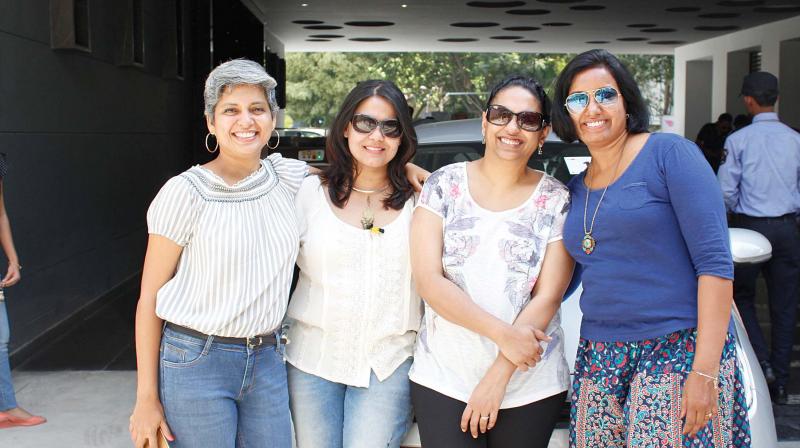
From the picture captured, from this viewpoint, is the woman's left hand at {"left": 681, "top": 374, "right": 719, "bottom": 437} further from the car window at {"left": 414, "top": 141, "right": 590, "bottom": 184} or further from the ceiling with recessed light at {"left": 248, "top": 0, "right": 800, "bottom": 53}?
the ceiling with recessed light at {"left": 248, "top": 0, "right": 800, "bottom": 53}

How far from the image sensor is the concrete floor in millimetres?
4727

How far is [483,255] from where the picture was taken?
252 cm

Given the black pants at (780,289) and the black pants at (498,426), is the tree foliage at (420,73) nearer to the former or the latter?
the black pants at (780,289)

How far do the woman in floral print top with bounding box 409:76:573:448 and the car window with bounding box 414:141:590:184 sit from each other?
6.09 feet

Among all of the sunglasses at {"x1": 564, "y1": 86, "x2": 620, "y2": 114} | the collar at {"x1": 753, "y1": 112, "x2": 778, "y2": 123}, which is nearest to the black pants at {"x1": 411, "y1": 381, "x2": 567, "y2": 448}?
the sunglasses at {"x1": 564, "y1": 86, "x2": 620, "y2": 114}

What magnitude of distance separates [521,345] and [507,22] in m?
21.3

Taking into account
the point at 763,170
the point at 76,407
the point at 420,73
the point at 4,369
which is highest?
the point at 420,73

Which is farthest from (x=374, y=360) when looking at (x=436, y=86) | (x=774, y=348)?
(x=436, y=86)

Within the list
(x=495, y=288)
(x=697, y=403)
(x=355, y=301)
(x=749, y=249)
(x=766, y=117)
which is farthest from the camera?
(x=766, y=117)

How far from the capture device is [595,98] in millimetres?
2467

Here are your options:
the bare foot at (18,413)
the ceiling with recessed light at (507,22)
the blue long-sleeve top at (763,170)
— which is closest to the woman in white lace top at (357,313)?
the bare foot at (18,413)

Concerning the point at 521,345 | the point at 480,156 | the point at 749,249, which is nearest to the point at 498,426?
the point at 521,345

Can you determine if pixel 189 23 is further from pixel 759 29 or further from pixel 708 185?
pixel 759 29

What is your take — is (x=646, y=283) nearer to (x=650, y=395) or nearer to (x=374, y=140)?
(x=650, y=395)
